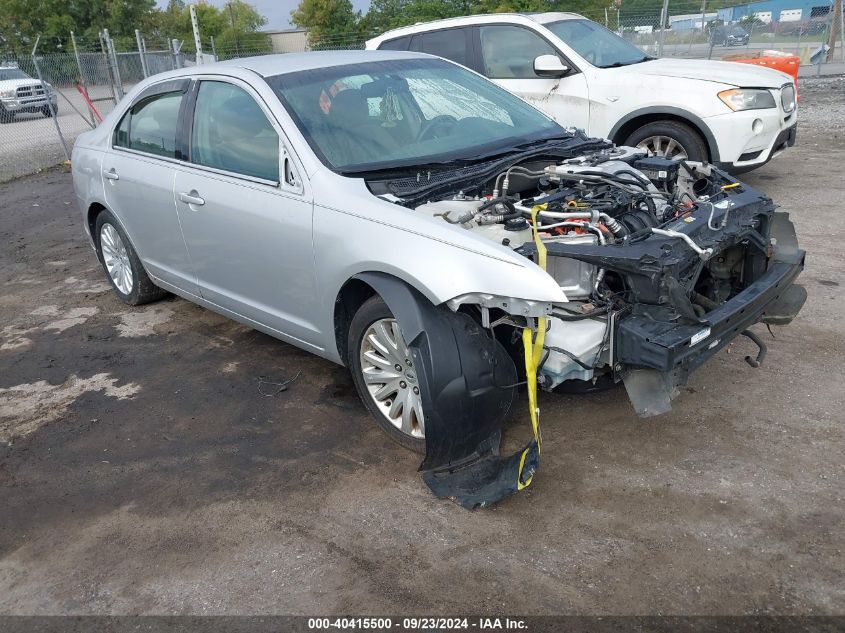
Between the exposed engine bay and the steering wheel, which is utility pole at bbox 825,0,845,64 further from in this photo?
the steering wheel

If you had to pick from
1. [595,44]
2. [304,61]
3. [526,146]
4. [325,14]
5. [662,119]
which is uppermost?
[325,14]

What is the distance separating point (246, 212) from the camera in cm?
407

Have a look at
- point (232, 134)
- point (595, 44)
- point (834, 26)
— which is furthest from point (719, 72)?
point (834, 26)

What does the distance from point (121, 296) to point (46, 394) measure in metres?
1.54

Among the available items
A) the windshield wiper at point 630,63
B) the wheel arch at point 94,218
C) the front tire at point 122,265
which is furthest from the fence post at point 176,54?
the front tire at point 122,265

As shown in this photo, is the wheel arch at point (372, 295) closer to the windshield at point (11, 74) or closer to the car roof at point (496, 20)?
the car roof at point (496, 20)

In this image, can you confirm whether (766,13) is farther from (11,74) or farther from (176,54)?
(11,74)

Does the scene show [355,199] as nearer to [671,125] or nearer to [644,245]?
[644,245]

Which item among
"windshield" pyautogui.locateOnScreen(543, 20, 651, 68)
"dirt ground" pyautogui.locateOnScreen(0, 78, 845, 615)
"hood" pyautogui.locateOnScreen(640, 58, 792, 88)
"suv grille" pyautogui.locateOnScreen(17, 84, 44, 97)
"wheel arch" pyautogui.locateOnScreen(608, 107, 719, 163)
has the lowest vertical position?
"dirt ground" pyautogui.locateOnScreen(0, 78, 845, 615)

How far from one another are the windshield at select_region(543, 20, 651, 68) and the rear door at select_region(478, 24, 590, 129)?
25cm

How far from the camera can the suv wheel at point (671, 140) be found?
7.17 metres

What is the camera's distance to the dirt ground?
2766 mm

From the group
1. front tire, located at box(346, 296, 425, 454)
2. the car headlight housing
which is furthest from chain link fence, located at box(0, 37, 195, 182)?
front tire, located at box(346, 296, 425, 454)

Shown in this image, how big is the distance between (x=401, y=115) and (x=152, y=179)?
1.70 meters
